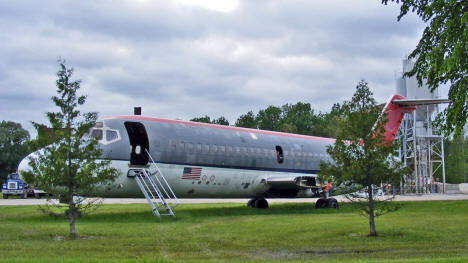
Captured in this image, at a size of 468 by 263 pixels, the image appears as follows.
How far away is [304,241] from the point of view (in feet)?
47.9

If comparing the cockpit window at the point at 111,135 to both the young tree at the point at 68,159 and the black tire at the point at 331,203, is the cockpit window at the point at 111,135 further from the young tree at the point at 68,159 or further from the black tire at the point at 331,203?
the black tire at the point at 331,203

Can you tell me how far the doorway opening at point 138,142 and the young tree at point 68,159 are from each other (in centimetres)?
649

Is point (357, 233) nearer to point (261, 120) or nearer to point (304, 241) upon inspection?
point (304, 241)

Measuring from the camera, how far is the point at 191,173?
78.4 feet

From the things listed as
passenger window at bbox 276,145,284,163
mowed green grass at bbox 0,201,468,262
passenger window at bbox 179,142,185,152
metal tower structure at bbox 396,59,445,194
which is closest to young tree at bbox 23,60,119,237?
mowed green grass at bbox 0,201,468,262

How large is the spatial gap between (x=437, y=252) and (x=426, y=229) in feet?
14.8

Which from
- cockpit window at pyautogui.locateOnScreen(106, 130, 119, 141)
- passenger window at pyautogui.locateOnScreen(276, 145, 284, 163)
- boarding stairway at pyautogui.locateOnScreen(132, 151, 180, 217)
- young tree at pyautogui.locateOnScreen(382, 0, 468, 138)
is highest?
young tree at pyautogui.locateOnScreen(382, 0, 468, 138)

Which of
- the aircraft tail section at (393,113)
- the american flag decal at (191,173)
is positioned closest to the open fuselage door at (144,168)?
the american flag decal at (191,173)

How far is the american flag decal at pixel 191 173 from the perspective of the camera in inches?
933

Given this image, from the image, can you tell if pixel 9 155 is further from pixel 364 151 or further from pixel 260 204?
pixel 364 151

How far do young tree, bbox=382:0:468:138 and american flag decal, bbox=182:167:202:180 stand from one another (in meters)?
11.7

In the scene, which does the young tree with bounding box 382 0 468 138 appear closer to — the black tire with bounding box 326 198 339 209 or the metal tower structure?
the black tire with bounding box 326 198 339 209

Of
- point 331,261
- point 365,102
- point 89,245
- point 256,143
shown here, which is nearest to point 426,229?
point 365,102

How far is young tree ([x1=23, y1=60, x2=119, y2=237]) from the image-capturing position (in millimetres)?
15227
